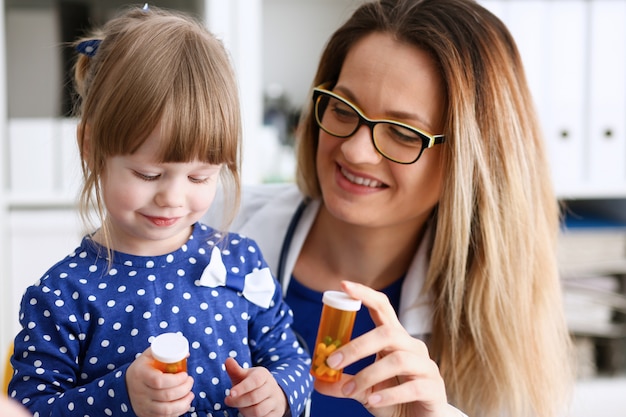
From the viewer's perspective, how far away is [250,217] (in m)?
1.56

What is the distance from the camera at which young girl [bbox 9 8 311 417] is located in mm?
859

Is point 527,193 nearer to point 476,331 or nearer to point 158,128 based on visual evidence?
point 476,331

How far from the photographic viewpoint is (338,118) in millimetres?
1354

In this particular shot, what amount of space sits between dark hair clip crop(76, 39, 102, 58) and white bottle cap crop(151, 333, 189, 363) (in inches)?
14.9

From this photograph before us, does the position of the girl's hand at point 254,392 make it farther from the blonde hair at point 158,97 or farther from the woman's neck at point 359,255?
the woman's neck at point 359,255

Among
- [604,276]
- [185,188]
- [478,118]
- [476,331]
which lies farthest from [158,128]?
[604,276]

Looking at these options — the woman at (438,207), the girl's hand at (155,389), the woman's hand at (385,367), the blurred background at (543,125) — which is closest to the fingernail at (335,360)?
the woman's hand at (385,367)

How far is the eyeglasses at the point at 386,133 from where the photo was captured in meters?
1.28

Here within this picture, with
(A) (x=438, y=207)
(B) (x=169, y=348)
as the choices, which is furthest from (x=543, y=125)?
(B) (x=169, y=348)

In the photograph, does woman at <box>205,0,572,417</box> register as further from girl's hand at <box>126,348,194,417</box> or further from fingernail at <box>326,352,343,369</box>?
girl's hand at <box>126,348,194,417</box>

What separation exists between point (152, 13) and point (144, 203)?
27cm

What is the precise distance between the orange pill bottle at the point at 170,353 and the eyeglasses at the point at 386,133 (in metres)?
0.59

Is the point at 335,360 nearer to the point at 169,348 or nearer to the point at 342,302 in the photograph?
the point at 342,302

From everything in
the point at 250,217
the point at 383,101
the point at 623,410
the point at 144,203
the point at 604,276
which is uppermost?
the point at 383,101
